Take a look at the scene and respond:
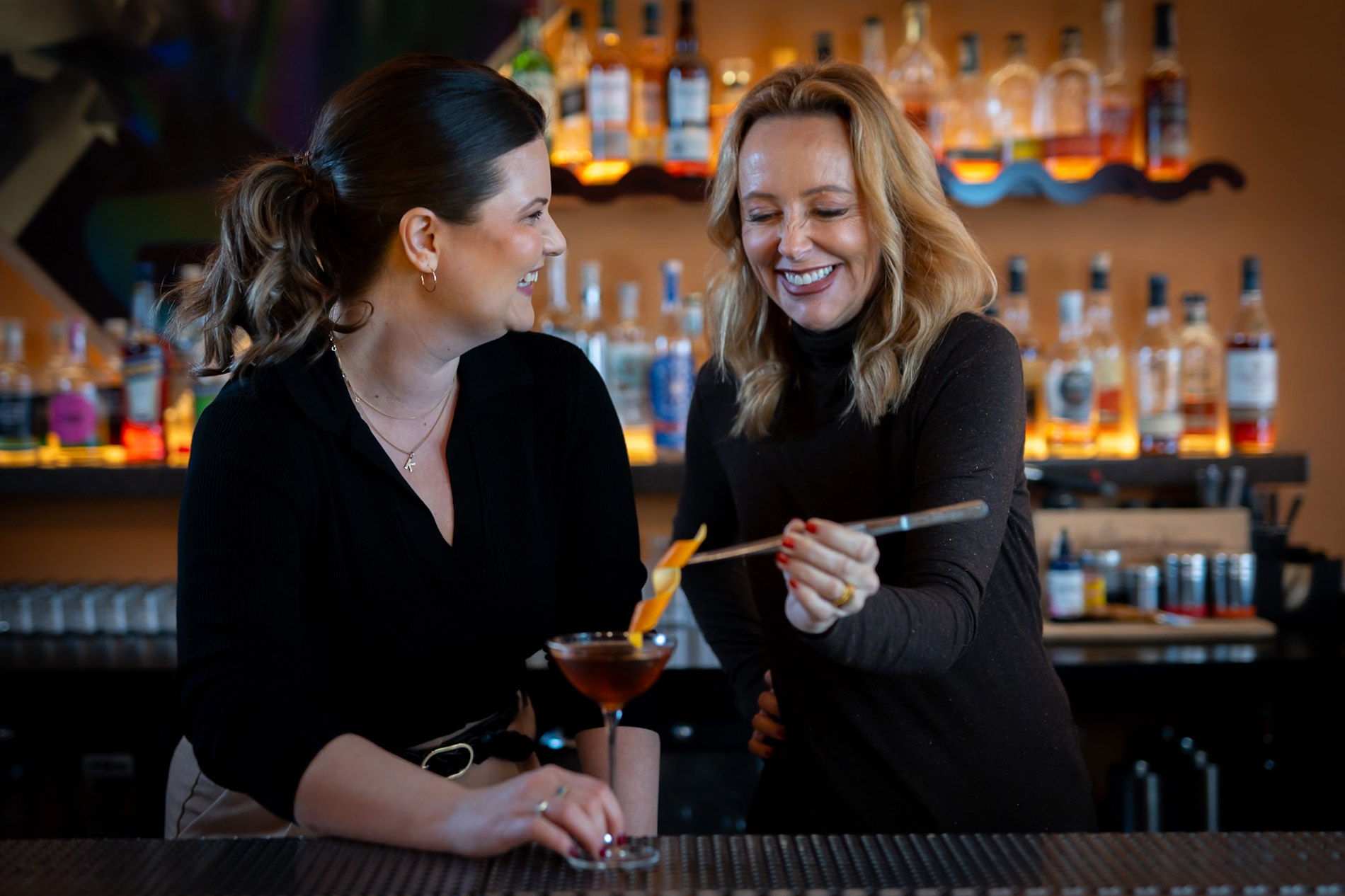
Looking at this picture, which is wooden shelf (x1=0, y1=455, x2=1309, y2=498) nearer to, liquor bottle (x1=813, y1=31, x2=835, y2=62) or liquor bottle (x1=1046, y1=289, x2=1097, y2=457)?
liquor bottle (x1=1046, y1=289, x2=1097, y2=457)

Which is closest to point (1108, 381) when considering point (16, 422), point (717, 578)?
point (717, 578)

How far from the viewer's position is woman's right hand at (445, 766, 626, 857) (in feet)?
3.44

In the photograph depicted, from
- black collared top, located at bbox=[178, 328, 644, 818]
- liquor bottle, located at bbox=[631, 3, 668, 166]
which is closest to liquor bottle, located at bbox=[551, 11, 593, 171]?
liquor bottle, located at bbox=[631, 3, 668, 166]

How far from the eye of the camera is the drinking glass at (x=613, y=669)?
1105 mm

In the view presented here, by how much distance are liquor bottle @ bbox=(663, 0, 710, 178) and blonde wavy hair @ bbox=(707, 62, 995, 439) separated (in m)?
1.00

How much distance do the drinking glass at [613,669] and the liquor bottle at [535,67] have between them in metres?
1.70

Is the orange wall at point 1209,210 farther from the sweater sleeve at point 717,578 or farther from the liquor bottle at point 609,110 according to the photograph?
the sweater sleeve at point 717,578

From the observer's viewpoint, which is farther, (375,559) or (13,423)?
(13,423)

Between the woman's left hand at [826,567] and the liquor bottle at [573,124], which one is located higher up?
the liquor bottle at [573,124]

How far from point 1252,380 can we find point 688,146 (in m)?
1.30

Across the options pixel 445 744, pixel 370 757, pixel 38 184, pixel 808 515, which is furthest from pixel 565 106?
pixel 370 757

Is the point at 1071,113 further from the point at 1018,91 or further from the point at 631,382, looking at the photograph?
the point at 631,382

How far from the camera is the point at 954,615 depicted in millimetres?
1245

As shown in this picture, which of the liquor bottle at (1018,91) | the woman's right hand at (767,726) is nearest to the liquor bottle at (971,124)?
the liquor bottle at (1018,91)
